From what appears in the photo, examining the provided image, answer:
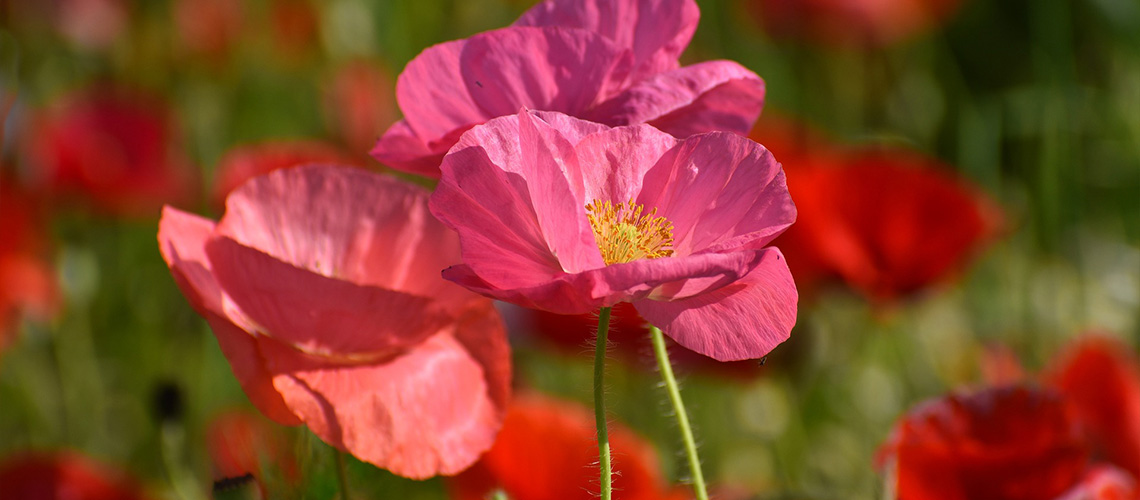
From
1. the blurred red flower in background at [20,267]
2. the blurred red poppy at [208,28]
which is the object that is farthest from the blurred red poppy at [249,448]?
the blurred red poppy at [208,28]

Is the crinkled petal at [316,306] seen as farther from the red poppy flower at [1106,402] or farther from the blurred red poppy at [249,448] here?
the red poppy flower at [1106,402]

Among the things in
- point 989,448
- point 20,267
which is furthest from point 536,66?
point 20,267

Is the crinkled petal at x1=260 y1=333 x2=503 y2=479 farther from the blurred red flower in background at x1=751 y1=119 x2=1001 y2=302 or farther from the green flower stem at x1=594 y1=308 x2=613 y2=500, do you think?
the blurred red flower in background at x1=751 y1=119 x2=1001 y2=302

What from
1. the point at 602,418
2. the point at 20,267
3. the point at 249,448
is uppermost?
the point at 602,418

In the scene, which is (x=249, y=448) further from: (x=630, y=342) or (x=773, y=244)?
(x=773, y=244)

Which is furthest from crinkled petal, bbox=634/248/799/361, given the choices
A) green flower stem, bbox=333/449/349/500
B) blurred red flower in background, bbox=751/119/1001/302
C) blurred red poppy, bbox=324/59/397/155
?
blurred red poppy, bbox=324/59/397/155

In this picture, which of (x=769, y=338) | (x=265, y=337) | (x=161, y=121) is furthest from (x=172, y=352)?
(x=769, y=338)
